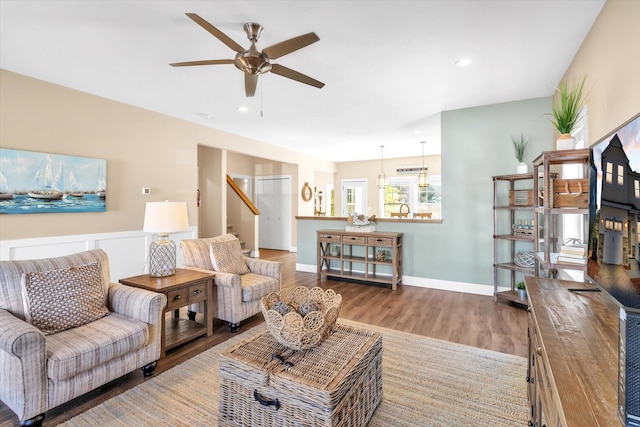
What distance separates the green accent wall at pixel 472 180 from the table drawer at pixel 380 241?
0.44 m

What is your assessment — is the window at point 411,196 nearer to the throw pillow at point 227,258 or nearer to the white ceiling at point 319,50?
the white ceiling at point 319,50

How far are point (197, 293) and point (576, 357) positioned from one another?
265 cm

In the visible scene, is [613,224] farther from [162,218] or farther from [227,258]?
[227,258]

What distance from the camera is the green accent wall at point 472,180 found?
3939 mm

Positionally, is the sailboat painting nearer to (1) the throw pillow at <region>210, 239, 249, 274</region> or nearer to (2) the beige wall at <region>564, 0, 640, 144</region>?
(1) the throw pillow at <region>210, 239, 249, 274</region>

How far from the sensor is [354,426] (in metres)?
1.56

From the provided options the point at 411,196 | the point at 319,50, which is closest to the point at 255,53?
the point at 319,50

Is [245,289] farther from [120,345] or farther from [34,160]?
[34,160]

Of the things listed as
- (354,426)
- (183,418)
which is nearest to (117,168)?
(183,418)

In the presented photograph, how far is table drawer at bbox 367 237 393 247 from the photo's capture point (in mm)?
4562

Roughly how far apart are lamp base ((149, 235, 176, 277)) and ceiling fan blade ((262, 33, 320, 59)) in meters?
1.92

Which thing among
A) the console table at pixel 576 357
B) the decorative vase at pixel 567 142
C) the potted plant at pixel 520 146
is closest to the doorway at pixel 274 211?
the potted plant at pixel 520 146

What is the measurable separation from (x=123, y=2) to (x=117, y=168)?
8.05 feet

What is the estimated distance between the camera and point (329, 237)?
507cm
